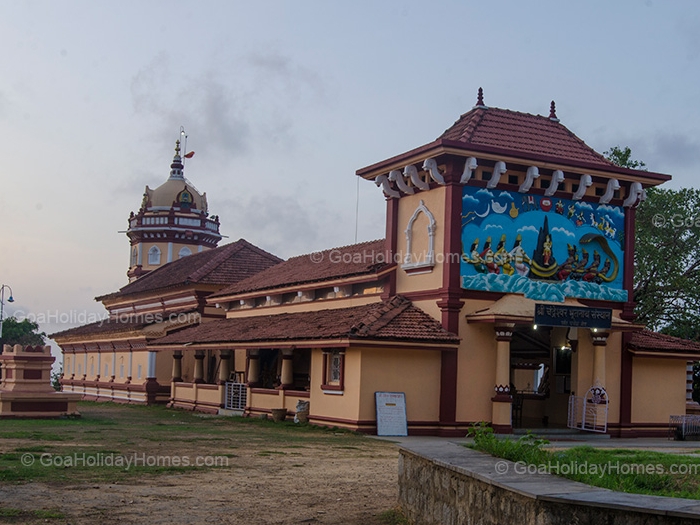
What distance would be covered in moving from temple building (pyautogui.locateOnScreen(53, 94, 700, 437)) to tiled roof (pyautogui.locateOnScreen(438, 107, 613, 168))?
6cm

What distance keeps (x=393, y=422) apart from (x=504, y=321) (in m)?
3.73

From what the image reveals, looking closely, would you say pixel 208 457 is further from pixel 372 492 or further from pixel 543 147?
pixel 543 147

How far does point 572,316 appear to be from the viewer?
24219mm

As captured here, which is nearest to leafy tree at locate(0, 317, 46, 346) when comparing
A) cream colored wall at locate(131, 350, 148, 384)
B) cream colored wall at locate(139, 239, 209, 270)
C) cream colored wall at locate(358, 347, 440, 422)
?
cream colored wall at locate(139, 239, 209, 270)

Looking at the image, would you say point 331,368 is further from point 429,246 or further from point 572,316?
point 572,316

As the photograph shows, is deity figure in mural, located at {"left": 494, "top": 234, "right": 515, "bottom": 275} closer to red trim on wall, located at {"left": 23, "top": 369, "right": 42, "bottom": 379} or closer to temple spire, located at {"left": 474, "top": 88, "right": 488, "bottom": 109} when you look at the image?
temple spire, located at {"left": 474, "top": 88, "right": 488, "bottom": 109}

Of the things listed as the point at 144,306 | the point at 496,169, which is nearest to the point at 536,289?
the point at 496,169

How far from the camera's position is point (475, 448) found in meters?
11.0

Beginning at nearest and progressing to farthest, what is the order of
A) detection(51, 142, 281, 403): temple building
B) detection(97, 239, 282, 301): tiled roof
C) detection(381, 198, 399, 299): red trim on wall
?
1. detection(381, 198, 399, 299): red trim on wall
2. detection(51, 142, 281, 403): temple building
3. detection(97, 239, 282, 301): tiled roof

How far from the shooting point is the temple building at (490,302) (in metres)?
24.0

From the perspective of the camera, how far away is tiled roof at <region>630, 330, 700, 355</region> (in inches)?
1045

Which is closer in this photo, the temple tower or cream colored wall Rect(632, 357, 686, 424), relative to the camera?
cream colored wall Rect(632, 357, 686, 424)

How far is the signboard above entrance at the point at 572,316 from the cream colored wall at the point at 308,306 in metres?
5.13

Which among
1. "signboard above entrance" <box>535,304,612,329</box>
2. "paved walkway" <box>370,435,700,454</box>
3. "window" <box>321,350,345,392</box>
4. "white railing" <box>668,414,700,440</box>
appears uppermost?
"signboard above entrance" <box>535,304,612,329</box>
